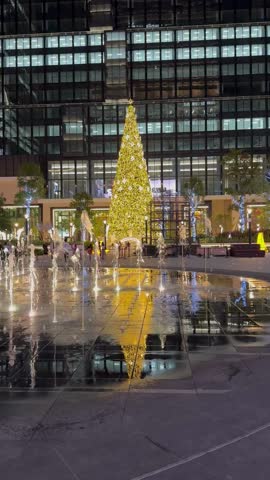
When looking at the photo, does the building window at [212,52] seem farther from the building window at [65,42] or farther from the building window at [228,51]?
the building window at [65,42]

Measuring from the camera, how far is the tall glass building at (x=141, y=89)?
77812 mm

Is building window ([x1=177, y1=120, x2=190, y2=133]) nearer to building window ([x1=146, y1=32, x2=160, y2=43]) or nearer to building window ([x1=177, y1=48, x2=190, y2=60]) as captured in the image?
building window ([x1=177, y1=48, x2=190, y2=60])

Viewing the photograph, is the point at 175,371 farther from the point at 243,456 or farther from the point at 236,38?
the point at 236,38

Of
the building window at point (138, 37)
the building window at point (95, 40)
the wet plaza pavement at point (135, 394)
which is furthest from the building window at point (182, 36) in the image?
the wet plaza pavement at point (135, 394)

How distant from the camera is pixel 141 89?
79.0m

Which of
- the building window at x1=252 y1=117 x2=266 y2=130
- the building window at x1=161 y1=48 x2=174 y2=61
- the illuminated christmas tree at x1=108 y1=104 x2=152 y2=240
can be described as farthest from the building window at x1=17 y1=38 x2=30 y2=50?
the illuminated christmas tree at x1=108 y1=104 x2=152 y2=240

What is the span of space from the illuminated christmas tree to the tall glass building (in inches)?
1454

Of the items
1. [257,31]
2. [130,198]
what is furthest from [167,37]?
[130,198]

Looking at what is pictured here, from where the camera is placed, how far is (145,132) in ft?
260

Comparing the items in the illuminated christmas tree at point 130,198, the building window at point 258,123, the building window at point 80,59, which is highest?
the building window at point 80,59

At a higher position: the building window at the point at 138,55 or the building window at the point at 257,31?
the building window at the point at 257,31

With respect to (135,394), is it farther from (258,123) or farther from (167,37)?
(167,37)

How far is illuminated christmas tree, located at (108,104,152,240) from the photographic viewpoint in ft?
133

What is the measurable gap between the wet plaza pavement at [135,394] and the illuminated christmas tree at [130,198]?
28.8m
